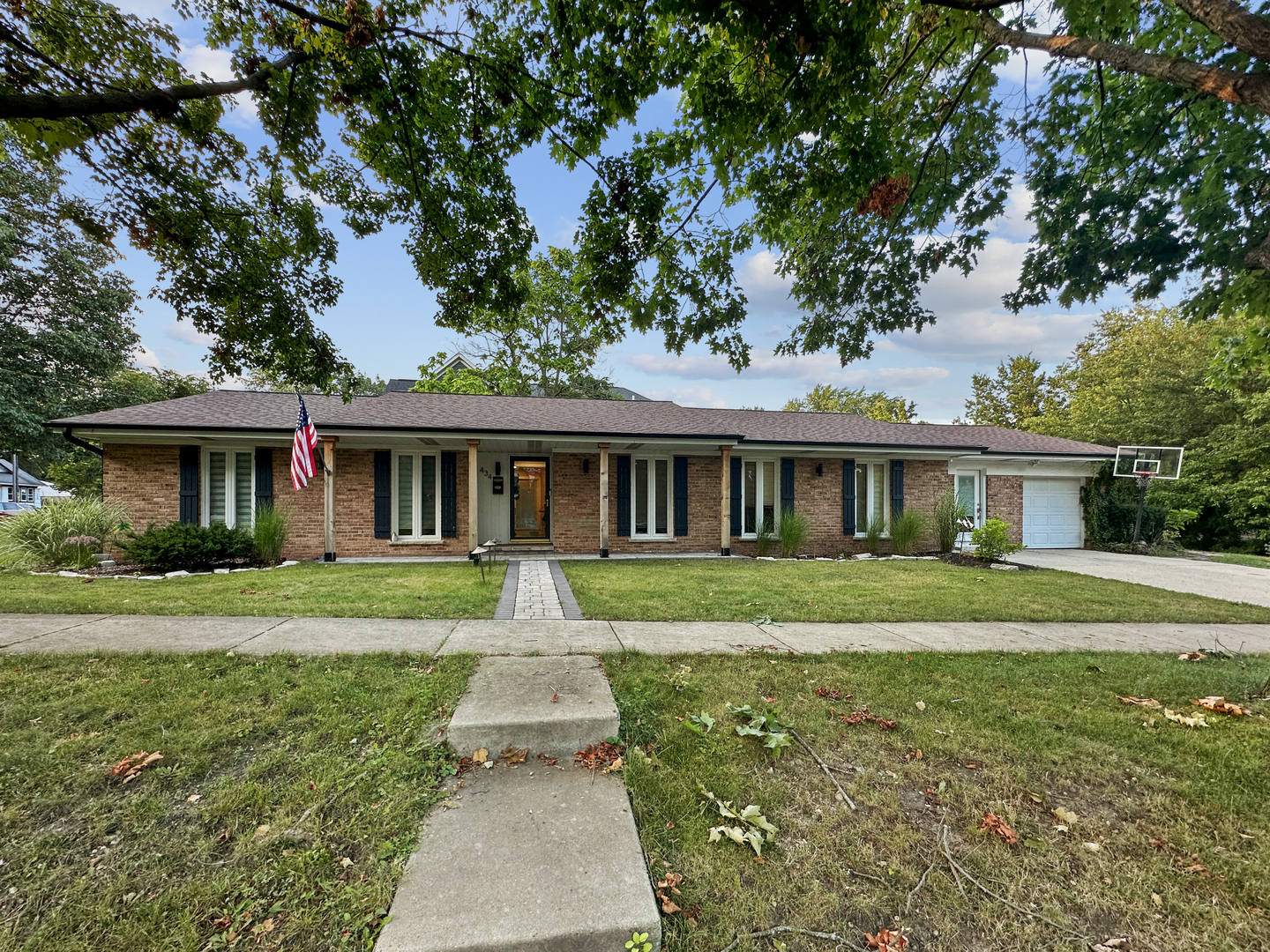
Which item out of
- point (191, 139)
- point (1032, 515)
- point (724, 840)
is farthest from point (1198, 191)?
point (1032, 515)

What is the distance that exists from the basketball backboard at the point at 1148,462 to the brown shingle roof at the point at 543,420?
1.60 feet

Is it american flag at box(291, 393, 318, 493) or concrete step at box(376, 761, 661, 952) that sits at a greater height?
american flag at box(291, 393, 318, 493)

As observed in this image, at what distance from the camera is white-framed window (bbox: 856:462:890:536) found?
13773 millimetres

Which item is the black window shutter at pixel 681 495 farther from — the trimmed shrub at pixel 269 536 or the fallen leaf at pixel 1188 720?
the fallen leaf at pixel 1188 720

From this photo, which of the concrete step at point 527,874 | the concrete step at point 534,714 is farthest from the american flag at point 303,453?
the concrete step at point 527,874

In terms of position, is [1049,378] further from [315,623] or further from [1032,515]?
[315,623]

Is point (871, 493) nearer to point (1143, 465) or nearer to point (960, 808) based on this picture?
point (1143, 465)

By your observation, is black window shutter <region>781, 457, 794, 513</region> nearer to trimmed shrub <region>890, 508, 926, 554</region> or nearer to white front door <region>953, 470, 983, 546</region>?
trimmed shrub <region>890, 508, 926, 554</region>

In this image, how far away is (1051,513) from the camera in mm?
15695

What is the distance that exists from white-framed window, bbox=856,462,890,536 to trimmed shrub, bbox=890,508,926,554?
2.20ft

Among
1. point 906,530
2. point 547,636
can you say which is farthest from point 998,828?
point 906,530

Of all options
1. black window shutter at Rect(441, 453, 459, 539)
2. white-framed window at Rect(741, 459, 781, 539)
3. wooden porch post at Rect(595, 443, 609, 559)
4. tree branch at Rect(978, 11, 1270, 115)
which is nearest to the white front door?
white-framed window at Rect(741, 459, 781, 539)

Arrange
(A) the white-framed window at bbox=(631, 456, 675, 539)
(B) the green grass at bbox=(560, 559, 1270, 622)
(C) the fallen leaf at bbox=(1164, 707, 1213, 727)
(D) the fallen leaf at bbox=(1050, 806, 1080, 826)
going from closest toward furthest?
(D) the fallen leaf at bbox=(1050, 806, 1080, 826), (C) the fallen leaf at bbox=(1164, 707, 1213, 727), (B) the green grass at bbox=(560, 559, 1270, 622), (A) the white-framed window at bbox=(631, 456, 675, 539)

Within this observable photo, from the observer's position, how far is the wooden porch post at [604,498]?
1148 centimetres
